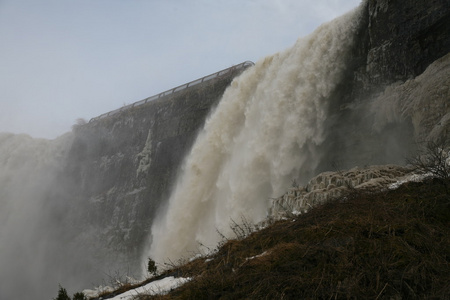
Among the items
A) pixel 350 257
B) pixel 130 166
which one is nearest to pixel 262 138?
pixel 350 257

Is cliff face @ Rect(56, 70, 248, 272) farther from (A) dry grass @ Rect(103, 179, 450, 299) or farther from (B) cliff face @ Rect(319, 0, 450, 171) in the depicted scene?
(A) dry grass @ Rect(103, 179, 450, 299)

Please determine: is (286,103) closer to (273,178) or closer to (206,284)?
(273,178)

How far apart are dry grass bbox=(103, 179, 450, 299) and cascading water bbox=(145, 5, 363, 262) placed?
348 inches

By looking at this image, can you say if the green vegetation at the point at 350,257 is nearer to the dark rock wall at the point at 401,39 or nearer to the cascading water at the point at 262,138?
the dark rock wall at the point at 401,39

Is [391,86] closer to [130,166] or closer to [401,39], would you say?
[401,39]

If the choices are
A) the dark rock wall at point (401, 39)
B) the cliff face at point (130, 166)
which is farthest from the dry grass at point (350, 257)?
the cliff face at point (130, 166)

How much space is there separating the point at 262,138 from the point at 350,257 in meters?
12.5

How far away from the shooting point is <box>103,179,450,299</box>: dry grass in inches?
158

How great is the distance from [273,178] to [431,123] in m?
6.00

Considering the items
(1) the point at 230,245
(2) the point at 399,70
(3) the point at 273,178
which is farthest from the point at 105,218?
(1) the point at 230,245

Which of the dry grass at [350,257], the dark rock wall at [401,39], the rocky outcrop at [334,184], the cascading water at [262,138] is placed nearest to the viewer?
the dry grass at [350,257]

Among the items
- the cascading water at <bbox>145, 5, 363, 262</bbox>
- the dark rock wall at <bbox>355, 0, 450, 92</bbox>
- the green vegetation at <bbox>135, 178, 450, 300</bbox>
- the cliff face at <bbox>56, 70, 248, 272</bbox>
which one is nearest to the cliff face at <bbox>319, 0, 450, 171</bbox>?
the dark rock wall at <bbox>355, 0, 450, 92</bbox>

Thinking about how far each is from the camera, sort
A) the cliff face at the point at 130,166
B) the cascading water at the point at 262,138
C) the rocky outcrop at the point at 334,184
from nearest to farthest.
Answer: the rocky outcrop at the point at 334,184, the cascading water at the point at 262,138, the cliff face at the point at 130,166

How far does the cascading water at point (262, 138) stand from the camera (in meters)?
15.8
